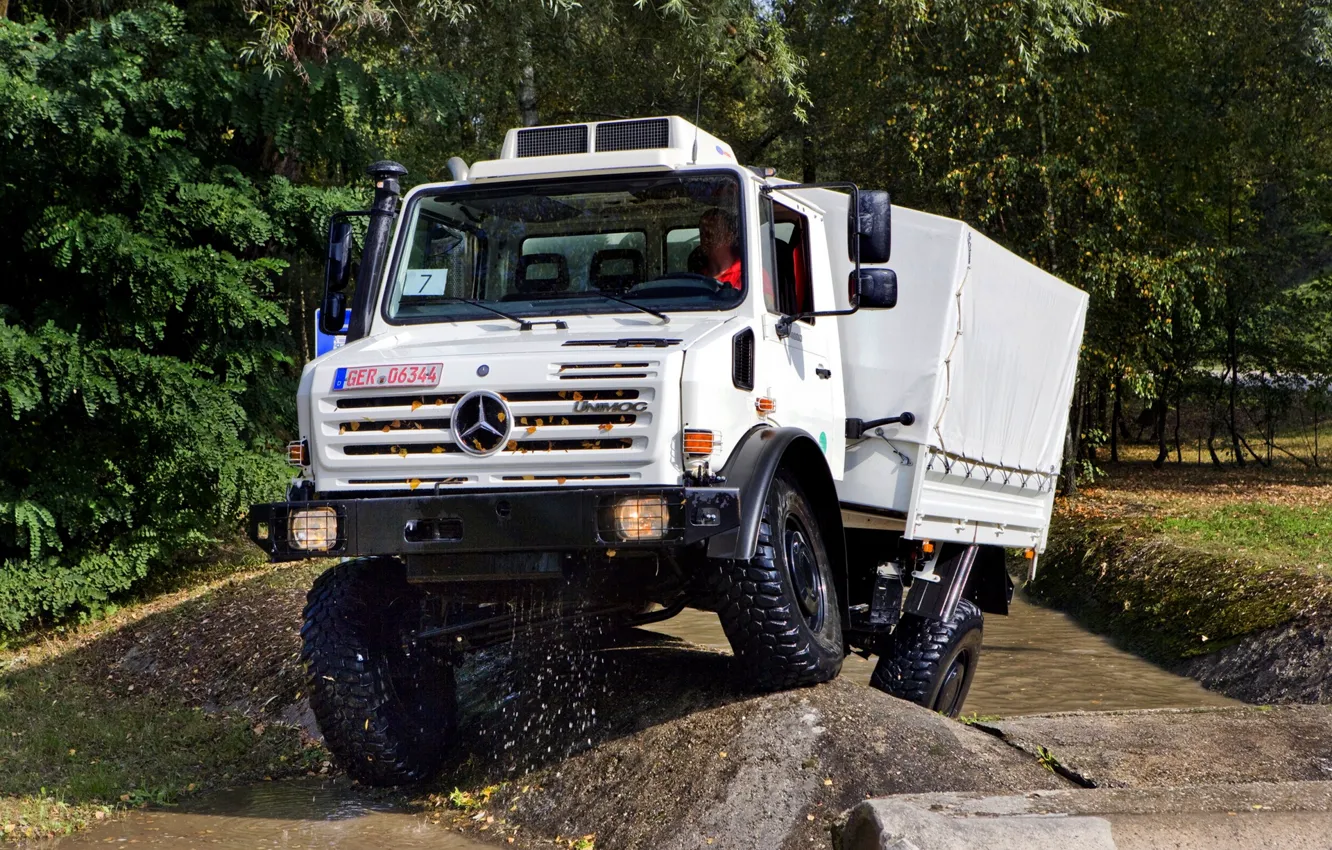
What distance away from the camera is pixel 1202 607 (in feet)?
38.5

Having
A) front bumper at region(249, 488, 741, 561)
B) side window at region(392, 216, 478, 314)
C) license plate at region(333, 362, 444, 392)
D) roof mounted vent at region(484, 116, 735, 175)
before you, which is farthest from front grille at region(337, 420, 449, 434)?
roof mounted vent at region(484, 116, 735, 175)

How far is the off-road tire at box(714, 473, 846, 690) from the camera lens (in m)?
5.76

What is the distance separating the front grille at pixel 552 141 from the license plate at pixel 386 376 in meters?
1.58

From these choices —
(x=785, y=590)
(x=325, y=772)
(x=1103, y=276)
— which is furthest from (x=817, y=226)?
(x=1103, y=276)

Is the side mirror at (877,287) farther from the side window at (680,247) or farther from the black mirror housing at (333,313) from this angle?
the black mirror housing at (333,313)

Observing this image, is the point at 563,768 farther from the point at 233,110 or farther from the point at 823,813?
the point at 233,110

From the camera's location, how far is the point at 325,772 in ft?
24.2

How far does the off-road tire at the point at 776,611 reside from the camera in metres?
5.76

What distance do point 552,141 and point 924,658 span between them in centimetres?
353

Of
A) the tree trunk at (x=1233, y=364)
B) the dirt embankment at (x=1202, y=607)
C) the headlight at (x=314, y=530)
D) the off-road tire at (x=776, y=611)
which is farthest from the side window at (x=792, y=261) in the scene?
the tree trunk at (x=1233, y=364)

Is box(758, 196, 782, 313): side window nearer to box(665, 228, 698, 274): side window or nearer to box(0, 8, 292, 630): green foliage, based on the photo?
box(665, 228, 698, 274): side window

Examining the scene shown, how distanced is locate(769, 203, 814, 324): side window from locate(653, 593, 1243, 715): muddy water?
13.5 ft

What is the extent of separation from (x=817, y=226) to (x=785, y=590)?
2.20 metres

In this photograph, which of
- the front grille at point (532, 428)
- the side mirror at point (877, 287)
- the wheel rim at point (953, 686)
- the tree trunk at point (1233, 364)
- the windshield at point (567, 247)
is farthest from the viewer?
the tree trunk at point (1233, 364)
